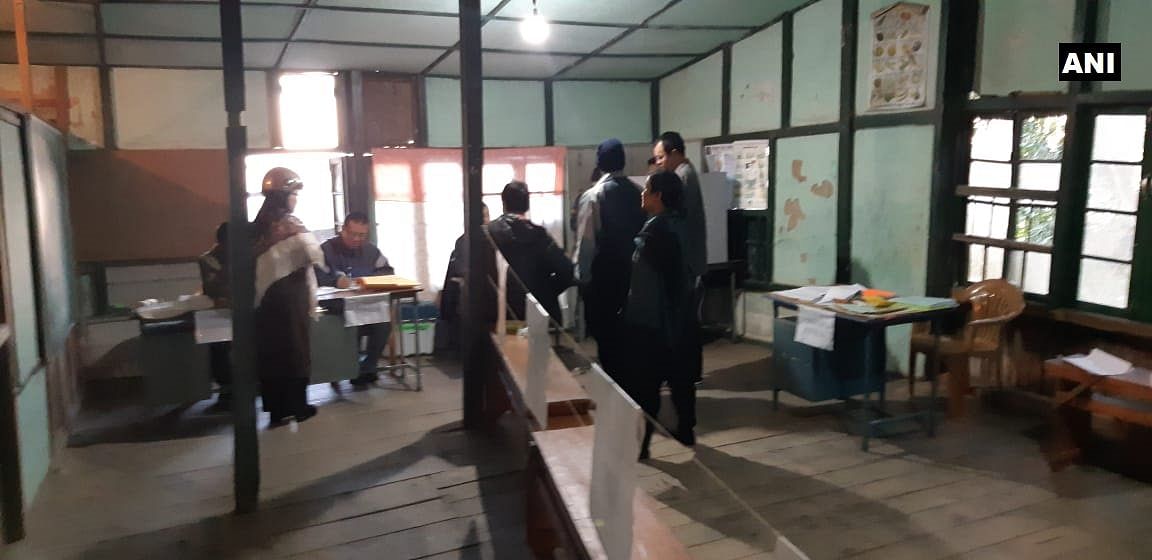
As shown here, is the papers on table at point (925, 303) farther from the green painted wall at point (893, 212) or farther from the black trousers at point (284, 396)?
the black trousers at point (284, 396)

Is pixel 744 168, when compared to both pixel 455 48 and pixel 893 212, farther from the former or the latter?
pixel 455 48

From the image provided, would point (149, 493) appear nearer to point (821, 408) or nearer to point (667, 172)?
point (667, 172)

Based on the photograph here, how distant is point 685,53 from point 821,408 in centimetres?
352

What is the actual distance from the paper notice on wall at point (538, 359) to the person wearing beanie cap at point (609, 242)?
1.13 meters

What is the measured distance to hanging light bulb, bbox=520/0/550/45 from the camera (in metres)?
5.13

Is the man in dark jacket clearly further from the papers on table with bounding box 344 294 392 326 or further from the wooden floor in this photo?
the papers on table with bounding box 344 294 392 326

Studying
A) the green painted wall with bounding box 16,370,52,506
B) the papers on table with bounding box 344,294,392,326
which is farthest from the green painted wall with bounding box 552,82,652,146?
the green painted wall with bounding box 16,370,52,506

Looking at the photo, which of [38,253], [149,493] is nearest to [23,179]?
[38,253]

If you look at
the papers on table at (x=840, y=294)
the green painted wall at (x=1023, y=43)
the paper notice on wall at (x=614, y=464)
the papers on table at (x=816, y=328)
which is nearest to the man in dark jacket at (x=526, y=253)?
the papers on table at (x=816, y=328)

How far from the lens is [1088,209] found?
4188 mm

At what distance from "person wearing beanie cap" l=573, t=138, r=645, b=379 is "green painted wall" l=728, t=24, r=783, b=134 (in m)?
2.74

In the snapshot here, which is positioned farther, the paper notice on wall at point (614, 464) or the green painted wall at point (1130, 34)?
the green painted wall at point (1130, 34)

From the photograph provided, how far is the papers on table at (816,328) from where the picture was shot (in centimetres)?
409

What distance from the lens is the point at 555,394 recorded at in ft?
9.90
